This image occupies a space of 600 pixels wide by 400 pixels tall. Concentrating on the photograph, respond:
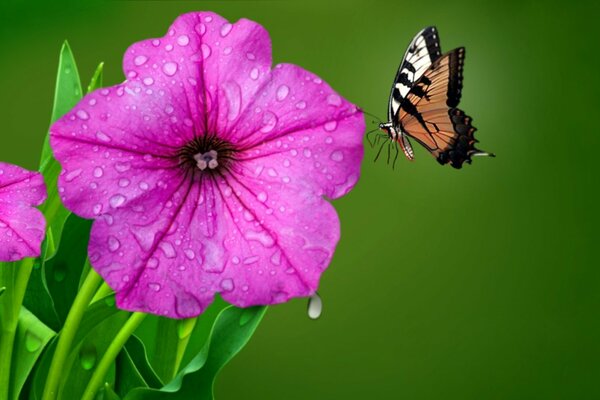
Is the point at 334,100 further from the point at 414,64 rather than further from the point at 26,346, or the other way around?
the point at 26,346

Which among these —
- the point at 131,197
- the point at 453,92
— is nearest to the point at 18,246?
the point at 131,197

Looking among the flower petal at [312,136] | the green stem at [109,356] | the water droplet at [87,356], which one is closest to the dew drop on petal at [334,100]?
the flower petal at [312,136]

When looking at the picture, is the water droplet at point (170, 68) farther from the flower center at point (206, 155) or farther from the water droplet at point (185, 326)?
the water droplet at point (185, 326)

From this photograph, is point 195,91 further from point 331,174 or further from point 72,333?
point 72,333

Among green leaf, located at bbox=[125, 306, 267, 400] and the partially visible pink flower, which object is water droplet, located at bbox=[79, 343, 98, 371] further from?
the partially visible pink flower

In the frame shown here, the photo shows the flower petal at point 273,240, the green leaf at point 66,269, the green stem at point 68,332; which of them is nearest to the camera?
the flower petal at point 273,240

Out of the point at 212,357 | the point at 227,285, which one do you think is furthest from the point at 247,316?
the point at 227,285
